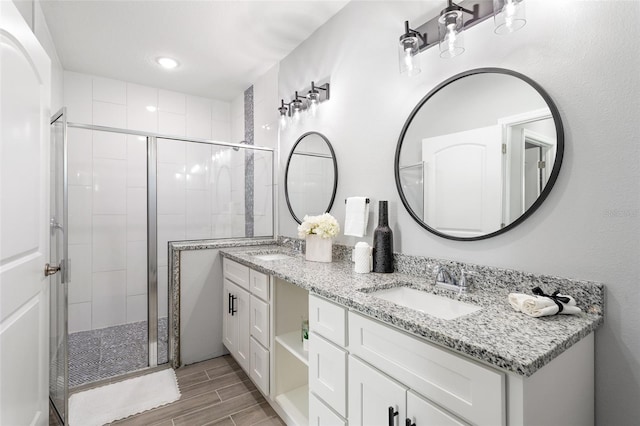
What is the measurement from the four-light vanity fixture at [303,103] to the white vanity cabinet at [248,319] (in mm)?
1250

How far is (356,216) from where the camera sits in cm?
189

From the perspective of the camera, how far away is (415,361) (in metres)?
0.95

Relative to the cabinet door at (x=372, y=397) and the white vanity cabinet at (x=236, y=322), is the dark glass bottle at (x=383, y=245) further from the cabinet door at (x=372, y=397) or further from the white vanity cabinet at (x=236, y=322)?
the white vanity cabinet at (x=236, y=322)

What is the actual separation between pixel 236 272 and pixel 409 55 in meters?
1.73

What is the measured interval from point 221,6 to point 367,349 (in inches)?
86.2

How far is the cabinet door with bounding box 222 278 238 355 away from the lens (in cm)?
229

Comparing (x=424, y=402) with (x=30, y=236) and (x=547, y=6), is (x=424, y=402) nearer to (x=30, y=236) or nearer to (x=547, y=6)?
(x=547, y=6)

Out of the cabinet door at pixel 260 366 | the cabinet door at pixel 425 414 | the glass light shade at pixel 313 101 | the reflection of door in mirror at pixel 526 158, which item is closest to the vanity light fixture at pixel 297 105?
the glass light shade at pixel 313 101

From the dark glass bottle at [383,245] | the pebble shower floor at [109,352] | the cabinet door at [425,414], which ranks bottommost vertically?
the pebble shower floor at [109,352]

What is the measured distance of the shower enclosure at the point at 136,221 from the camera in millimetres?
2348

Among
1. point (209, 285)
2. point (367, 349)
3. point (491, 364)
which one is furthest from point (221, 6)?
point (491, 364)

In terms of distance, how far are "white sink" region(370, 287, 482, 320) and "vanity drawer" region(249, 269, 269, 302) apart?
69cm

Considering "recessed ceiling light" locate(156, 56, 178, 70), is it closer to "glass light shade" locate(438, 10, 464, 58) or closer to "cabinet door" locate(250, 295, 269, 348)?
"cabinet door" locate(250, 295, 269, 348)

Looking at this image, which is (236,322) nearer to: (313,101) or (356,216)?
(356,216)
